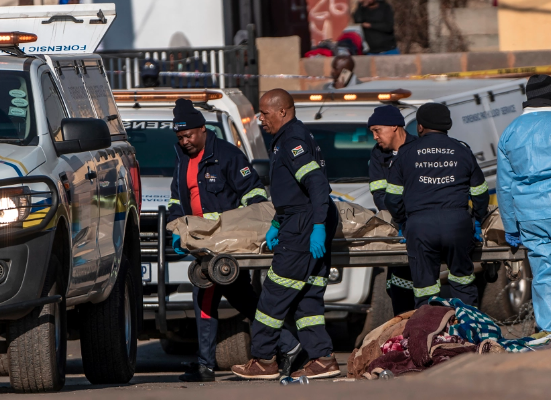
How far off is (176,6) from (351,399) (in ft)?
46.2

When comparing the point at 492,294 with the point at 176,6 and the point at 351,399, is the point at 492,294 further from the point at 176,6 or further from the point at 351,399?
the point at 176,6

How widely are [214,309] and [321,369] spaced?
992 mm

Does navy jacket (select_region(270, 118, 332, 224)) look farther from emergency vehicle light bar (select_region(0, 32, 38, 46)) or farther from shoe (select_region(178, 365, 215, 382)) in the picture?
emergency vehicle light bar (select_region(0, 32, 38, 46))

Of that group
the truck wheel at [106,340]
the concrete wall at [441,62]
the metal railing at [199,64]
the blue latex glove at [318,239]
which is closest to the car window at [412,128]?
the blue latex glove at [318,239]

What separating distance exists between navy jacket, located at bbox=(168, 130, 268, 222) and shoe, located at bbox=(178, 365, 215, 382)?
3.53ft

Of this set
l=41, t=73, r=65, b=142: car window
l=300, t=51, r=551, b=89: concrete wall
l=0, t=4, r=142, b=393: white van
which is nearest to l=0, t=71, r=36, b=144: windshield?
l=0, t=4, r=142, b=393: white van

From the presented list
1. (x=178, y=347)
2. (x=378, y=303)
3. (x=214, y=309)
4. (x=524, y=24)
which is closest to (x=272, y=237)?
(x=214, y=309)

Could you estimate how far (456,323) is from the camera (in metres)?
6.66

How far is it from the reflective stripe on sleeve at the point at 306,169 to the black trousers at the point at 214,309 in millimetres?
1110

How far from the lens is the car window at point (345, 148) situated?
33.7 ft

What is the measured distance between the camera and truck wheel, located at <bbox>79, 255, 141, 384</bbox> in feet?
23.3

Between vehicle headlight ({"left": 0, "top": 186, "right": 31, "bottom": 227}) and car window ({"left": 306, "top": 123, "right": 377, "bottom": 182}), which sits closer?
vehicle headlight ({"left": 0, "top": 186, "right": 31, "bottom": 227})

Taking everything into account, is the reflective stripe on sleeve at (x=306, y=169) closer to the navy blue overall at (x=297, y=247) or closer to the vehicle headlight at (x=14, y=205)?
the navy blue overall at (x=297, y=247)

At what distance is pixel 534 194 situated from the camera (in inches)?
286
